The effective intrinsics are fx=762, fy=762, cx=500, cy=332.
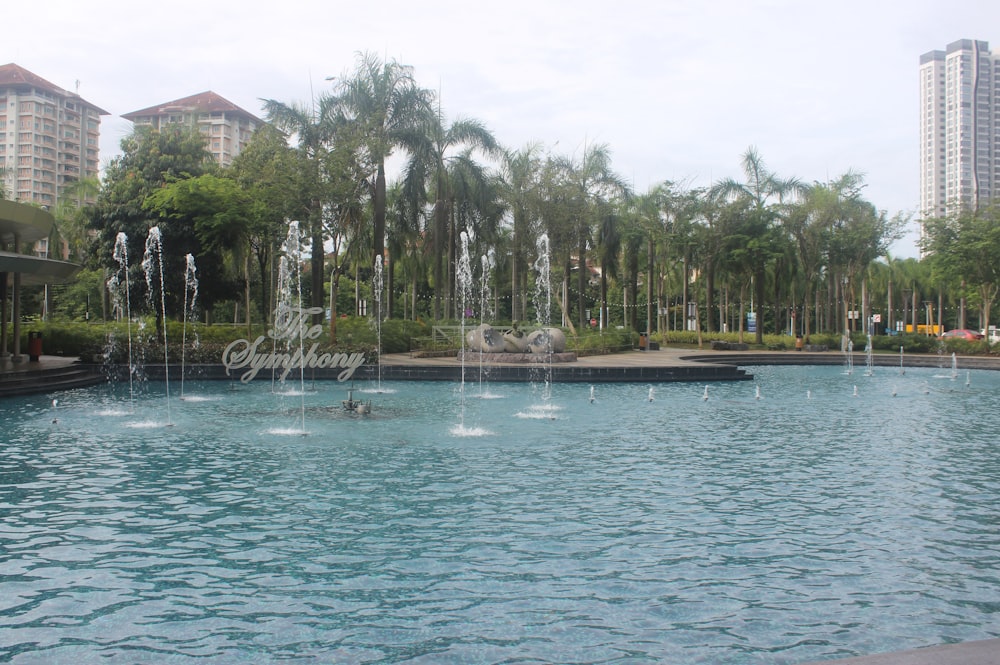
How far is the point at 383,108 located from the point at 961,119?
111414 millimetres

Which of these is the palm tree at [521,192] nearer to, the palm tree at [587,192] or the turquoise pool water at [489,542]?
the palm tree at [587,192]

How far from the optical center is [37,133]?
390ft

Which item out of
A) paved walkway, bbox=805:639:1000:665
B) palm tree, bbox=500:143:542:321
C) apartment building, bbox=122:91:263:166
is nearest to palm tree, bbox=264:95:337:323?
palm tree, bbox=500:143:542:321

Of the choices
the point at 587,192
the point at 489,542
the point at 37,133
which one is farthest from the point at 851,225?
the point at 37,133

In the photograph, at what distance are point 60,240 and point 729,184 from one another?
47.7 metres

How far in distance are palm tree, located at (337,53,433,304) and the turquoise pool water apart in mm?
21041

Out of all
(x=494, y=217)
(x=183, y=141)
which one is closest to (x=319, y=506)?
(x=183, y=141)

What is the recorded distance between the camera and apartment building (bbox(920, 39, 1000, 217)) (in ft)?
367

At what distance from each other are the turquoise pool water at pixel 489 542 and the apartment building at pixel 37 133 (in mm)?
123167

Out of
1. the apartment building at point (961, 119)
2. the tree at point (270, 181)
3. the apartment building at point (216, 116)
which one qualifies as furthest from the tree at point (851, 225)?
the apartment building at point (216, 116)

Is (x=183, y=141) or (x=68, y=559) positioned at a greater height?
(x=183, y=141)

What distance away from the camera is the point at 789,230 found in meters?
49.7

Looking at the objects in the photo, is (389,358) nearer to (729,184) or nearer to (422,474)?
(422,474)

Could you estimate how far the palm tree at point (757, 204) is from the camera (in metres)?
48.4
